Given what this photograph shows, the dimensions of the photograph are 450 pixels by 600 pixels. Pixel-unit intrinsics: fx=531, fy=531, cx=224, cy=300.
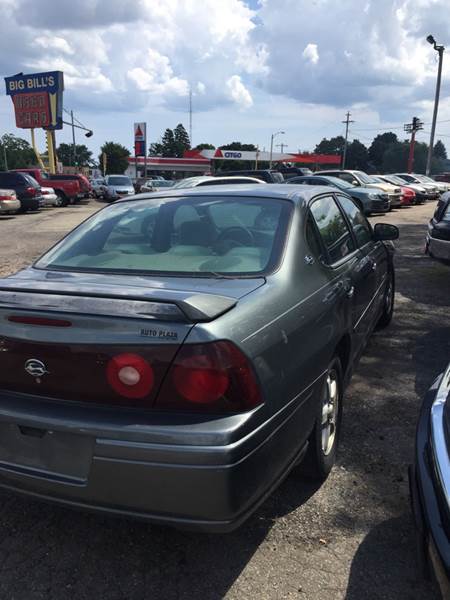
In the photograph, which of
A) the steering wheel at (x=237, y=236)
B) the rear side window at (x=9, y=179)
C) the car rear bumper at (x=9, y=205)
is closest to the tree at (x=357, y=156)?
the rear side window at (x=9, y=179)

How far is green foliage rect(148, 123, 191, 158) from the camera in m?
129

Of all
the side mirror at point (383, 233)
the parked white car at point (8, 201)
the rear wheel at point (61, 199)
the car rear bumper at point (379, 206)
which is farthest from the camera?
the rear wheel at point (61, 199)

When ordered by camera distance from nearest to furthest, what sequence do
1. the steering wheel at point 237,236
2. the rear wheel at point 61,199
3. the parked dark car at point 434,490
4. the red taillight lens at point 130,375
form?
the parked dark car at point 434,490
the red taillight lens at point 130,375
the steering wheel at point 237,236
the rear wheel at point 61,199

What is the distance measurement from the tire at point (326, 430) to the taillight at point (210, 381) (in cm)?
78

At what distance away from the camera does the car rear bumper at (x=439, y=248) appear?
723 cm

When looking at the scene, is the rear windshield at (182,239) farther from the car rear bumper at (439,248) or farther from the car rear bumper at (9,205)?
the car rear bumper at (9,205)

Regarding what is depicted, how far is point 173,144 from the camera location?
5192 inches

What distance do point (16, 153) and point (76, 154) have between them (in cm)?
1347

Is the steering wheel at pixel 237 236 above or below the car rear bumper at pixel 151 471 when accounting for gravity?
above

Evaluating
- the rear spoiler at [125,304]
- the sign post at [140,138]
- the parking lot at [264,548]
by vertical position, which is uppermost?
the sign post at [140,138]

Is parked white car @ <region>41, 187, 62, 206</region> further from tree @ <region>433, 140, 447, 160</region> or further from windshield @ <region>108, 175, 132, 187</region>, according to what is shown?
tree @ <region>433, 140, 447, 160</region>

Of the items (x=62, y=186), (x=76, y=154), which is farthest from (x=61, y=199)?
(x=76, y=154)

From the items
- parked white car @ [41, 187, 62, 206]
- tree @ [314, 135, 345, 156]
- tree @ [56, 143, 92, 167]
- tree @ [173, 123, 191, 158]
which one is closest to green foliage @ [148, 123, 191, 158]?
tree @ [173, 123, 191, 158]

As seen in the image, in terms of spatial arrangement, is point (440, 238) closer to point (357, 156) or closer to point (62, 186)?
point (62, 186)
